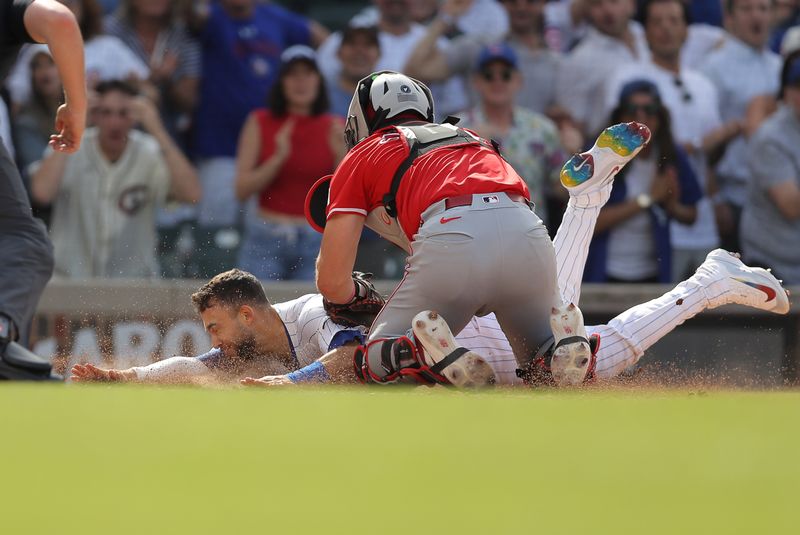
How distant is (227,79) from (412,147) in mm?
4597

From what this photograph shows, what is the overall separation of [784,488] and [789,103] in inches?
294

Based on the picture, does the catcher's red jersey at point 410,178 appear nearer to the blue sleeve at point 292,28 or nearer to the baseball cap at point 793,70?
the blue sleeve at point 292,28

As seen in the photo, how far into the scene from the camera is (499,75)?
9477 mm

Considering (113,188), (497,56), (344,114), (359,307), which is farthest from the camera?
(344,114)

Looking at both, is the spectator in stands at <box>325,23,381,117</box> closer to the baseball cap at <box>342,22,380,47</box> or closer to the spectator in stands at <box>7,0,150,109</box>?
the baseball cap at <box>342,22,380,47</box>

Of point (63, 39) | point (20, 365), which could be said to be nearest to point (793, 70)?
point (63, 39)

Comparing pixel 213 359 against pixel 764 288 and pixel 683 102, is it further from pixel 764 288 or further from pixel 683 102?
pixel 683 102

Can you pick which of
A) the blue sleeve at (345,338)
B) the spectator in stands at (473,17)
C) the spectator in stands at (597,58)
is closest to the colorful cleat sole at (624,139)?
the blue sleeve at (345,338)

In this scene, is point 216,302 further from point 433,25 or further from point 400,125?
point 433,25

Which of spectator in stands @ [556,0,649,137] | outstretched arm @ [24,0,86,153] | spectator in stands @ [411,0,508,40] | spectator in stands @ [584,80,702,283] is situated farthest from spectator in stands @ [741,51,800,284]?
outstretched arm @ [24,0,86,153]

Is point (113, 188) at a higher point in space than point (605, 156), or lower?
lower

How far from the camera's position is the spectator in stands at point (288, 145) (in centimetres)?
924

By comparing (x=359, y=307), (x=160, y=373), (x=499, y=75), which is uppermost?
(x=499, y=75)

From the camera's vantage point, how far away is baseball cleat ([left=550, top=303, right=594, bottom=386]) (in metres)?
4.99
